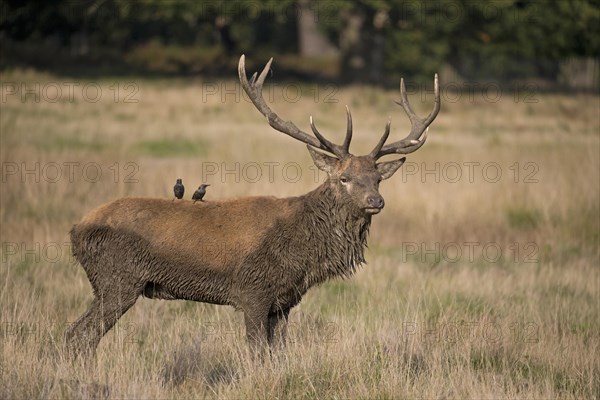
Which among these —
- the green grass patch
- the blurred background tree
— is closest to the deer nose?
the green grass patch

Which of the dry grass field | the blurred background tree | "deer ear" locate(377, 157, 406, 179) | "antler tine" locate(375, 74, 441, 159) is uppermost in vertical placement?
the blurred background tree

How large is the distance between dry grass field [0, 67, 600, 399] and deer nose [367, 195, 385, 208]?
1101mm

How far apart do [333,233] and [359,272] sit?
3839 mm

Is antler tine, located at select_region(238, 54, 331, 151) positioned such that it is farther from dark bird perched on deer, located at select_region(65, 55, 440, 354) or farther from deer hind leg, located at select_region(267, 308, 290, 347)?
deer hind leg, located at select_region(267, 308, 290, 347)

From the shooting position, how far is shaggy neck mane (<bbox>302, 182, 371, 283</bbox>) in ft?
25.7

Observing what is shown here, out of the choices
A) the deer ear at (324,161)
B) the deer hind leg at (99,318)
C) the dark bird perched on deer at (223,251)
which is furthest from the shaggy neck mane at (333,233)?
the deer hind leg at (99,318)

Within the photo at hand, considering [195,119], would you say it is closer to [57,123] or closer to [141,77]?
[57,123]

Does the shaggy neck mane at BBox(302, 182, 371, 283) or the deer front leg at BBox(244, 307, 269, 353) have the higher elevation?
the shaggy neck mane at BBox(302, 182, 371, 283)

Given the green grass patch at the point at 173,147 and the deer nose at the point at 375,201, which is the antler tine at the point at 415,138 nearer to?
the deer nose at the point at 375,201

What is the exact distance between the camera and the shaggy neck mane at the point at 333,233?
7.83 m

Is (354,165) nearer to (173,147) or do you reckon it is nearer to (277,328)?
(277,328)

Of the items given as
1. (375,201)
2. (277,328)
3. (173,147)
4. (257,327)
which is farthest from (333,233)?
(173,147)

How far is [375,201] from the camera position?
7.48 m

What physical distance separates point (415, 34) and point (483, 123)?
1493cm
